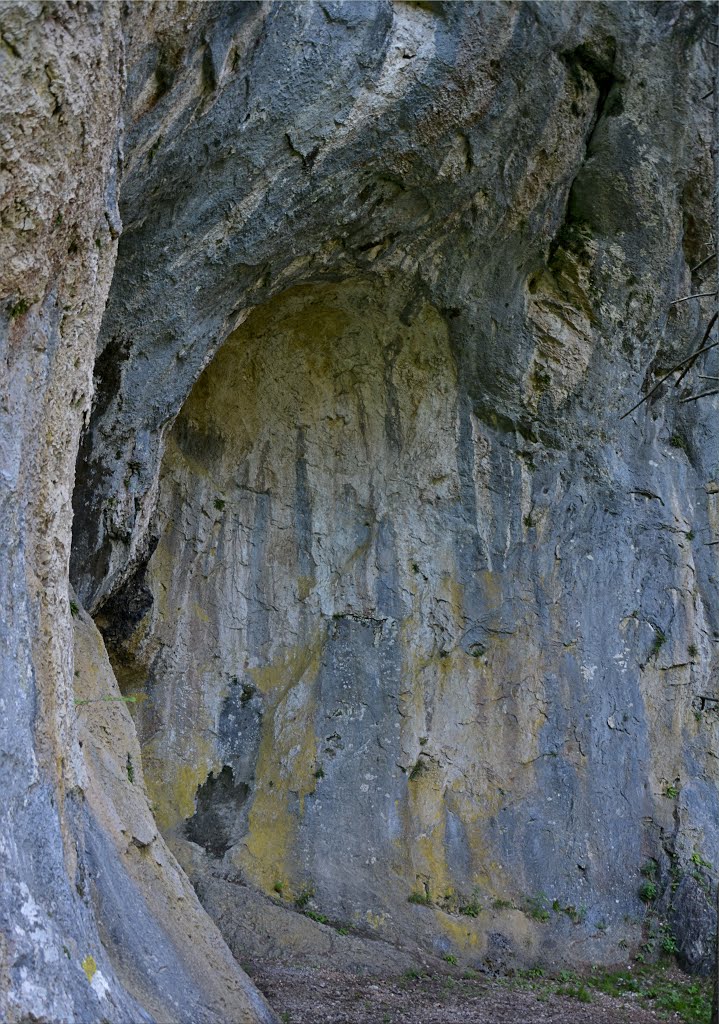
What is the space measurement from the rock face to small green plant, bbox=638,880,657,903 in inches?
5.4

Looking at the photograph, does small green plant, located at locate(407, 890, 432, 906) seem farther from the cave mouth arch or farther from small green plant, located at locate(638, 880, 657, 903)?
small green plant, located at locate(638, 880, 657, 903)

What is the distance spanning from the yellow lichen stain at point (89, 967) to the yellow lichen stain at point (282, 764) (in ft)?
14.1

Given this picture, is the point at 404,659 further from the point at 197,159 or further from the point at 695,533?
the point at 197,159

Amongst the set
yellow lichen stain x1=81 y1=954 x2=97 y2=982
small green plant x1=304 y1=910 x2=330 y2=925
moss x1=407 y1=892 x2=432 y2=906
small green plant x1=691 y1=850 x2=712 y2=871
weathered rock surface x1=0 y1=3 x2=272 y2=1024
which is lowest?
small green plant x1=304 y1=910 x2=330 y2=925

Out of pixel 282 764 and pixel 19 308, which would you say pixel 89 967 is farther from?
pixel 282 764

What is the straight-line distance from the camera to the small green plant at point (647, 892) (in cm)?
828

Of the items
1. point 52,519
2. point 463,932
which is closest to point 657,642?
point 463,932

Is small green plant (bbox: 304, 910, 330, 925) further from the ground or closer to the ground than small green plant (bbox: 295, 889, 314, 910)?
A: closer to the ground

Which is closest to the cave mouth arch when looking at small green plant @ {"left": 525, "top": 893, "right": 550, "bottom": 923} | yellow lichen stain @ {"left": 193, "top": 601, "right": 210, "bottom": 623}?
yellow lichen stain @ {"left": 193, "top": 601, "right": 210, "bottom": 623}

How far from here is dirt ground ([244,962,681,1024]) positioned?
5996 mm

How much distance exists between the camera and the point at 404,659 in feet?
28.0

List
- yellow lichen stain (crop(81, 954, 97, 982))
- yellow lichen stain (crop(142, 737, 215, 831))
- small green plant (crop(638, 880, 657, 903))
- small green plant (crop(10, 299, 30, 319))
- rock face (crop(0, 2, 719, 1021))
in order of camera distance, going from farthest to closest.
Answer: small green plant (crop(638, 880, 657, 903)) → yellow lichen stain (crop(142, 737, 215, 831)) → rock face (crop(0, 2, 719, 1021)) → small green plant (crop(10, 299, 30, 319)) → yellow lichen stain (crop(81, 954, 97, 982))

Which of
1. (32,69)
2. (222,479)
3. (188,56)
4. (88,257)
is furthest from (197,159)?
(222,479)

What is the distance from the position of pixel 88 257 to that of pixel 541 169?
4.59 meters
